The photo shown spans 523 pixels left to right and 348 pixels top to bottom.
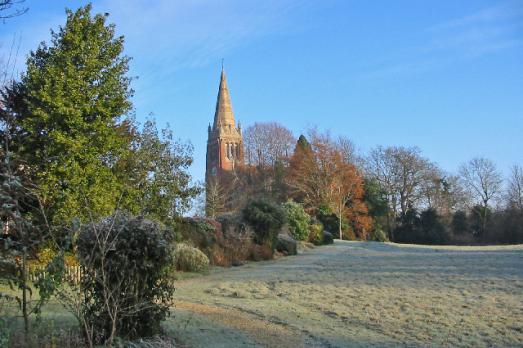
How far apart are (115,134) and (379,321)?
9.65 metres

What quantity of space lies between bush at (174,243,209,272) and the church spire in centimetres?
6236

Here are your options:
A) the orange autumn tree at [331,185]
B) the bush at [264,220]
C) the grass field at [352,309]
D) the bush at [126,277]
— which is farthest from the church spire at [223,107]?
the bush at [126,277]

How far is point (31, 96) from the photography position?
13328 millimetres

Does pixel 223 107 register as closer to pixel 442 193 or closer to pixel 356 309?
pixel 442 193

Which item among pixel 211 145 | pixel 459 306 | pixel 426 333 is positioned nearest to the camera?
pixel 426 333

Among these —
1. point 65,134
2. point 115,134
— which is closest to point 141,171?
point 115,134

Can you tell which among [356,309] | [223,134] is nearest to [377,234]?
[356,309]

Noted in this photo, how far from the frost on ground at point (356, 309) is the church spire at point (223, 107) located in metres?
64.0

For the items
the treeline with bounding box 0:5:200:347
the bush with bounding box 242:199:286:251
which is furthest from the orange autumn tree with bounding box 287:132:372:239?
the treeline with bounding box 0:5:200:347

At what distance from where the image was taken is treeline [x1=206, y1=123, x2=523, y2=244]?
42.2 meters

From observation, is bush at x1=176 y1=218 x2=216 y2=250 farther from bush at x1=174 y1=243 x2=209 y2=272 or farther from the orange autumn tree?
the orange autumn tree

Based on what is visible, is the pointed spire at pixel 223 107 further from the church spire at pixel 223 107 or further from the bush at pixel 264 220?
the bush at pixel 264 220

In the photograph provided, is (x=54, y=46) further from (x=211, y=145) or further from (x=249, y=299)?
(x=211, y=145)

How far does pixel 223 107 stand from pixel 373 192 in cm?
3751
